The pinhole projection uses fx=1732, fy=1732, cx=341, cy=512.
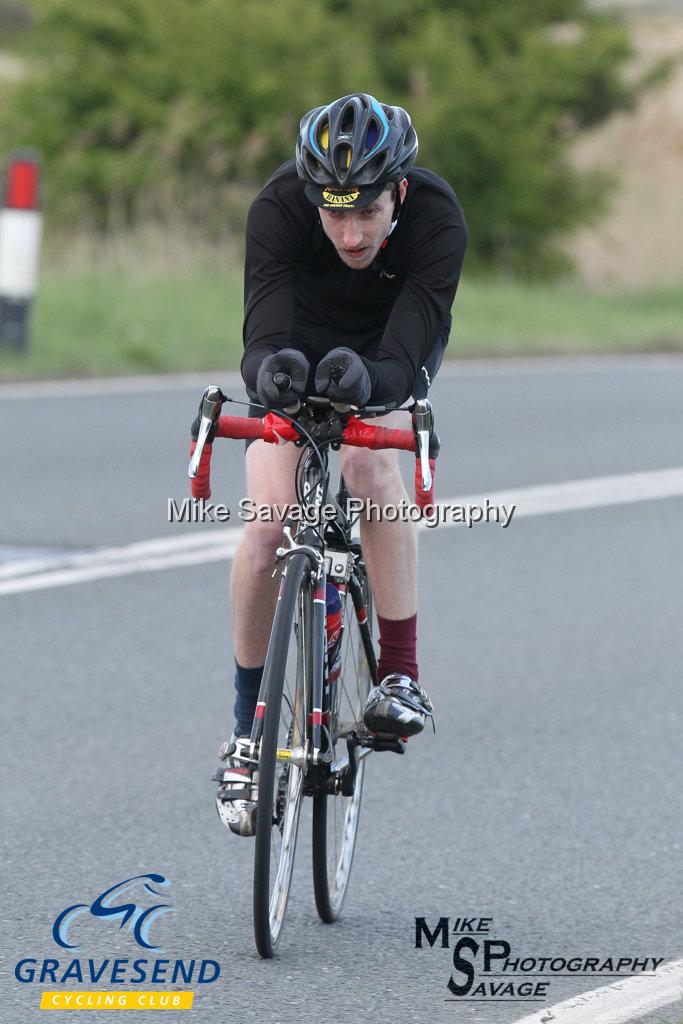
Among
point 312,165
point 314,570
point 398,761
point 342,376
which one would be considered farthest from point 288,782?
point 398,761

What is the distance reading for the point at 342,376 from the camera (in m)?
3.97

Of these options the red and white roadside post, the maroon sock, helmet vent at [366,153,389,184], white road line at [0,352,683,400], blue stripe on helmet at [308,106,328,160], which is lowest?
the maroon sock

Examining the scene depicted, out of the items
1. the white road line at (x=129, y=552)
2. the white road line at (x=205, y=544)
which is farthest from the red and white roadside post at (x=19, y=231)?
the white road line at (x=129, y=552)

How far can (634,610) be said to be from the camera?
797cm

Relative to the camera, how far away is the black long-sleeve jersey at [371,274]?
424cm

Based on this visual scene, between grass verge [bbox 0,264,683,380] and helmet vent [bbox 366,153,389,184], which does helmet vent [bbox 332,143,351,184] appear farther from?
grass verge [bbox 0,264,683,380]

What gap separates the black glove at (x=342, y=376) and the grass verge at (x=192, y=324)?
31.9 ft

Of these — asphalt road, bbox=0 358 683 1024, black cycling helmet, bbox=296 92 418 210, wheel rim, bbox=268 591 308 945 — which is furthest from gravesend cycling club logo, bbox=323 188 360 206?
asphalt road, bbox=0 358 683 1024

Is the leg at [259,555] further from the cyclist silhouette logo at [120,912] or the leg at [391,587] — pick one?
the cyclist silhouette logo at [120,912]

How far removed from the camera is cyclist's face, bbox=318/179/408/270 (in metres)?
4.16

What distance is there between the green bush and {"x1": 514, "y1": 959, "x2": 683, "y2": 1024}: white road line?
70.3 feet

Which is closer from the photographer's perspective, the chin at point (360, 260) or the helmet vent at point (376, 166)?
the helmet vent at point (376, 166)

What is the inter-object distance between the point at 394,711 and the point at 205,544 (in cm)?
418

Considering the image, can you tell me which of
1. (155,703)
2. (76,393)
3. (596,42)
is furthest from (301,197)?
(596,42)
